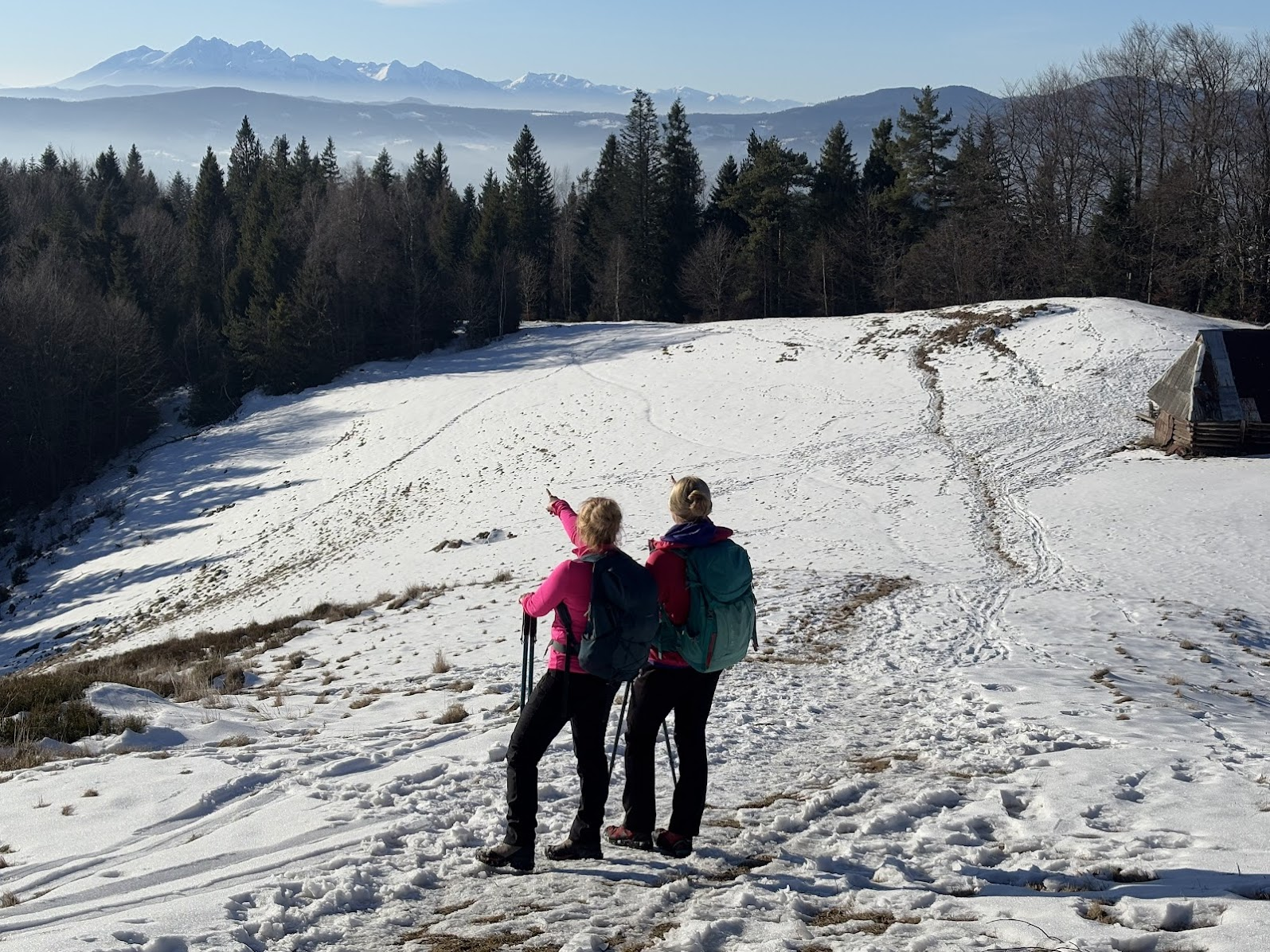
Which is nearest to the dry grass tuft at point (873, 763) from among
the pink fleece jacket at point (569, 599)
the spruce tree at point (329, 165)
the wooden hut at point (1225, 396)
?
the pink fleece jacket at point (569, 599)

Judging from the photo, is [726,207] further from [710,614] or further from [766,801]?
[710,614]

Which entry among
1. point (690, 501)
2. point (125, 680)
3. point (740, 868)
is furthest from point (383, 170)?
point (740, 868)

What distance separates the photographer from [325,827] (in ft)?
21.4

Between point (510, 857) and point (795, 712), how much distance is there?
4429mm

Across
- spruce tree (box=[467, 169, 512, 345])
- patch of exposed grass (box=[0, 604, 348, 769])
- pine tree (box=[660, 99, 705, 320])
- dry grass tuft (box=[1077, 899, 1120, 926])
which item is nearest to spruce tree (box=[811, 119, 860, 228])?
pine tree (box=[660, 99, 705, 320])

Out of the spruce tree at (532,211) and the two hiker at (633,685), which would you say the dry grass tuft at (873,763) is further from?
the spruce tree at (532,211)

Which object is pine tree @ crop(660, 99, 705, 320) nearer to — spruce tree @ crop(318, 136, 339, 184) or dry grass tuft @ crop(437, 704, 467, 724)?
spruce tree @ crop(318, 136, 339, 184)

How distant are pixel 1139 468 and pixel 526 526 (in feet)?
52.5

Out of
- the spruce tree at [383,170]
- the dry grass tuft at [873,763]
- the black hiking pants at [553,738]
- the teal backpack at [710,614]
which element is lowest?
the dry grass tuft at [873,763]

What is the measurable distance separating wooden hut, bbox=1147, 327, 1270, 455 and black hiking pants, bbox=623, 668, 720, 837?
80.3ft

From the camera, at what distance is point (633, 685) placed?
611 cm

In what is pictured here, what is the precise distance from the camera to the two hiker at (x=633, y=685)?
565 centimetres

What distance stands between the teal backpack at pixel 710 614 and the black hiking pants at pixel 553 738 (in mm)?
498

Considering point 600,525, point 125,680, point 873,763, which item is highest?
point 600,525
